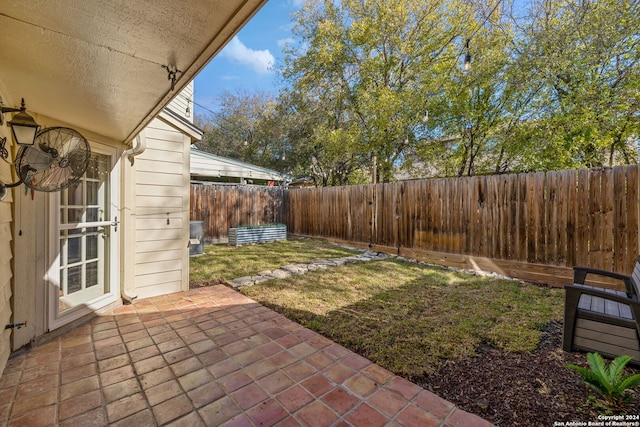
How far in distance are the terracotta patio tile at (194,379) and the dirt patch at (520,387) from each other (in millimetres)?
1578

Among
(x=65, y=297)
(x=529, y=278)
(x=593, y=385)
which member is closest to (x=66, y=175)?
(x=65, y=297)

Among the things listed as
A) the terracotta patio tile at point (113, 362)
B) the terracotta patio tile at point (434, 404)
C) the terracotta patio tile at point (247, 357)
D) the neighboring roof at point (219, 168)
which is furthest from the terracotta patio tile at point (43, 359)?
the neighboring roof at point (219, 168)

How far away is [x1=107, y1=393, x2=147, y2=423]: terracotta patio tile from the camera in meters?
1.62

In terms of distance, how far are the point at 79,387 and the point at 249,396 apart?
4.05 feet

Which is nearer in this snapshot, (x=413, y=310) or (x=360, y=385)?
(x=360, y=385)

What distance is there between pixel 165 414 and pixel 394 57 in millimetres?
11063

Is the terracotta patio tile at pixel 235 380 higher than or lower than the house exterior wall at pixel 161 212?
lower

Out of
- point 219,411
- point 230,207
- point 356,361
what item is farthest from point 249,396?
point 230,207

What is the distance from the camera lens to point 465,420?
157 centimetres

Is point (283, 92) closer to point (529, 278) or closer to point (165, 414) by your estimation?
point (529, 278)

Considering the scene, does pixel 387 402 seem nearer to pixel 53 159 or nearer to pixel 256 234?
pixel 53 159

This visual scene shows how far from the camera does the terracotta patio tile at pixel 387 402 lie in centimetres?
165

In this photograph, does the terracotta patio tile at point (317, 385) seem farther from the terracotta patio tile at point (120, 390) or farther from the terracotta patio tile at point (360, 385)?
the terracotta patio tile at point (120, 390)

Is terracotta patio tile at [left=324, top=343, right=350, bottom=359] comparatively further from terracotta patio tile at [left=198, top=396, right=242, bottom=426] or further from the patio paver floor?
terracotta patio tile at [left=198, top=396, right=242, bottom=426]
